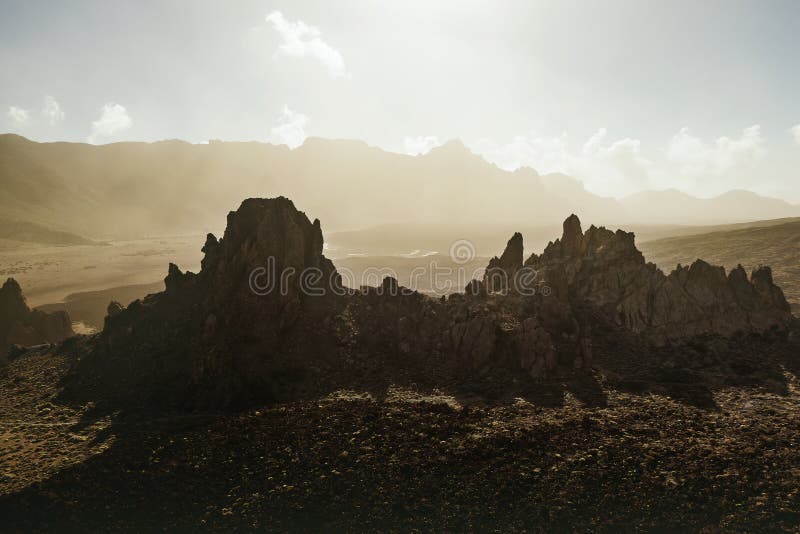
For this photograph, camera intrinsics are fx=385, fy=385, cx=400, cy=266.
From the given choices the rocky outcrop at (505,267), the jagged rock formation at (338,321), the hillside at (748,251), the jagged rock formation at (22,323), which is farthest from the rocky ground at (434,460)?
the hillside at (748,251)

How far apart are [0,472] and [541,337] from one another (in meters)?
29.2

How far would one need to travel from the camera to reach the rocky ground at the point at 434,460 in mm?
14508

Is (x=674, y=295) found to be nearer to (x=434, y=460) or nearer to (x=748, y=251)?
(x=434, y=460)

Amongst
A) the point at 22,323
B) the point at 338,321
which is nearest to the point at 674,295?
the point at 338,321

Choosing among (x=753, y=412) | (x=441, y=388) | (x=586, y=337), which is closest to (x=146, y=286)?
(x=441, y=388)

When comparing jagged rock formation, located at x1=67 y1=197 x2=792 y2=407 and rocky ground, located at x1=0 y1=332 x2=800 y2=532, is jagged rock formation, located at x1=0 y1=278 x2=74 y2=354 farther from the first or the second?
rocky ground, located at x1=0 y1=332 x2=800 y2=532

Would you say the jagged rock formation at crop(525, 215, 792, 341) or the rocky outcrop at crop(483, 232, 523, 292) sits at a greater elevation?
the rocky outcrop at crop(483, 232, 523, 292)

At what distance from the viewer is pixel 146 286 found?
3204 inches

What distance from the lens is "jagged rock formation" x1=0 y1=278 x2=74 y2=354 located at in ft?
132

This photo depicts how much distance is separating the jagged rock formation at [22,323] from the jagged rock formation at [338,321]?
18.3 meters

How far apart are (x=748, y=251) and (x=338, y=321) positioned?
89.4 m

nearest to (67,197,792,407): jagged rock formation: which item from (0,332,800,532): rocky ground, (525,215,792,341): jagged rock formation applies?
(525,215,792,341): jagged rock formation

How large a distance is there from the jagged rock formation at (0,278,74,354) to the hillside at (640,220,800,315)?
8402 cm

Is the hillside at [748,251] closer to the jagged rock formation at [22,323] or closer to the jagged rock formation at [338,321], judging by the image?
the jagged rock formation at [338,321]
